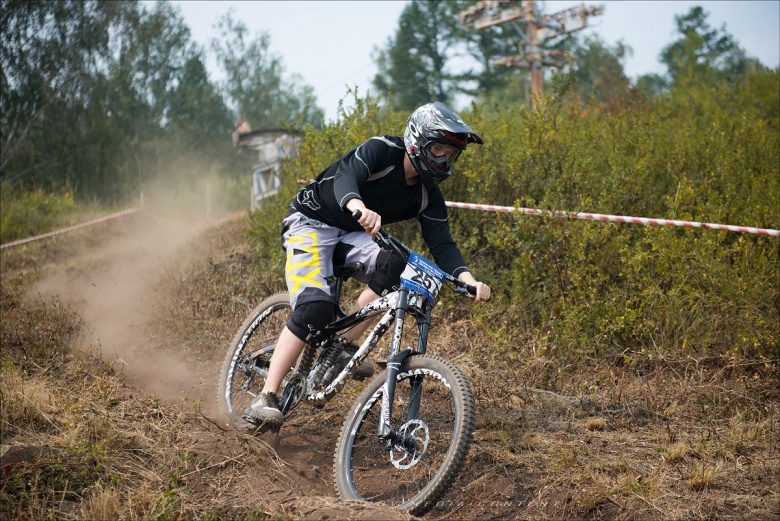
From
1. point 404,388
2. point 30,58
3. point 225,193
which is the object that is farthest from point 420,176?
point 30,58

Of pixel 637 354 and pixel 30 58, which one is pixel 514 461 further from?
pixel 30 58

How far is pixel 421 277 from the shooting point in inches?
154

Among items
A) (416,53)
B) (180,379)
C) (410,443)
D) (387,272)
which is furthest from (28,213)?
(416,53)

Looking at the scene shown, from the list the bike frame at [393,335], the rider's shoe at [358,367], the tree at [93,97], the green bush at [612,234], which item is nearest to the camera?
the bike frame at [393,335]

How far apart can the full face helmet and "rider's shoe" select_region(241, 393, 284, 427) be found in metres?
1.75

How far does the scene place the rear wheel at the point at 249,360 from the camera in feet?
16.9

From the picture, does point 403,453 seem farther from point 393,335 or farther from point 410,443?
point 393,335

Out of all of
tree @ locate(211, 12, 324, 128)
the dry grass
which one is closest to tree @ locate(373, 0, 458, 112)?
tree @ locate(211, 12, 324, 128)

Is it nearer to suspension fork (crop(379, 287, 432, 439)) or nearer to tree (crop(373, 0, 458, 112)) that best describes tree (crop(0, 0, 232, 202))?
tree (crop(373, 0, 458, 112))

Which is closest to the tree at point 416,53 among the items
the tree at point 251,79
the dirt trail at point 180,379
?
the tree at point 251,79

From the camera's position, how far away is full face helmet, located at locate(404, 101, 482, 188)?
154 inches

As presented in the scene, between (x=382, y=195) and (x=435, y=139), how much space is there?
58 cm

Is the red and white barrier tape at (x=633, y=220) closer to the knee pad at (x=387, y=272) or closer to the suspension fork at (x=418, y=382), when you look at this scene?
the knee pad at (x=387, y=272)

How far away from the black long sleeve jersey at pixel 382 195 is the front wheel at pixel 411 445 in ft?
2.63
